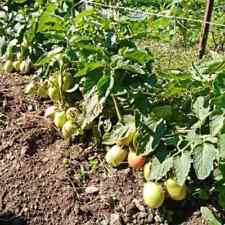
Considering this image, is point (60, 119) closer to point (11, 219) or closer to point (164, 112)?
point (11, 219)

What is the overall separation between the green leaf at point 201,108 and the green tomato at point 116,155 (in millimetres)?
484

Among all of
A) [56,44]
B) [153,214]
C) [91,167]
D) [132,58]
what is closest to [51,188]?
[91,167]

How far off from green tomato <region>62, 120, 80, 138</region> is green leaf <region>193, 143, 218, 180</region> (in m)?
0.89

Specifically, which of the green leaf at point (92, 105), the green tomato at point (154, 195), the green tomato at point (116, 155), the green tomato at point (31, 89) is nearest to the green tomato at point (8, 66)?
the green tomato at point (31, 89)

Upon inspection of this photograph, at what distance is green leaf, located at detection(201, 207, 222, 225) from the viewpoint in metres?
2.45

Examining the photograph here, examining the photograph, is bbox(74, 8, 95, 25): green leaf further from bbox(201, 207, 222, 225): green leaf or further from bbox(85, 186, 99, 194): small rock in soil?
bbox(201, 207, 222, 225): green leaf

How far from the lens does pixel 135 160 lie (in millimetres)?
2695

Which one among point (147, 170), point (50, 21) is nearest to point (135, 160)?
point (147, 170)

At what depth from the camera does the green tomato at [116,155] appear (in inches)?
110

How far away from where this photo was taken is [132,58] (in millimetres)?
2670

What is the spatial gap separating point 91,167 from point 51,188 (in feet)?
0.83

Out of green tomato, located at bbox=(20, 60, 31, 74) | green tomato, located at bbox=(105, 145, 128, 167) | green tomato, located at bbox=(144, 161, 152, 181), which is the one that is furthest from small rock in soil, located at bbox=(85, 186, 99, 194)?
green tomato, located at bbox=(20, 60, 31, 74)

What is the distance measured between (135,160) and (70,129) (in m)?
0.52

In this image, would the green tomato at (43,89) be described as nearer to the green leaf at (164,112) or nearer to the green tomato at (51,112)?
the green tomato at (51,112)
